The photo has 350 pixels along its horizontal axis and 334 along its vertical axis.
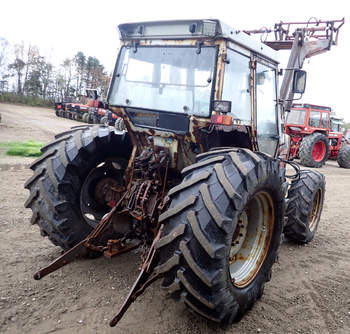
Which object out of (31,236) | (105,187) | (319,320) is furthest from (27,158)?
(319,320)

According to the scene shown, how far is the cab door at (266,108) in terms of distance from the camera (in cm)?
371

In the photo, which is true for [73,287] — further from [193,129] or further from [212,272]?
[193,129]

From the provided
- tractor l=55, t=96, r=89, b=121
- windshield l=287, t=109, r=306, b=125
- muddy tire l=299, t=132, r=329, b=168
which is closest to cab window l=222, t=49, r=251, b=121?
muddy tire l=299, t=132, r=329, b=168

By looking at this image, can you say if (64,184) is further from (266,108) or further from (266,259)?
(266,108)

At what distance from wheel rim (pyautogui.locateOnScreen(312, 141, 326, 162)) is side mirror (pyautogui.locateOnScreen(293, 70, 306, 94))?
10815 millimetres

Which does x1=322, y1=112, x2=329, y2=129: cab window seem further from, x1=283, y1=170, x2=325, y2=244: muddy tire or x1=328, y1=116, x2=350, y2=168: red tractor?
x1=283, y1=170, x2=325, y2=244: muddy tire

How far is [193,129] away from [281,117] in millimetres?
1848

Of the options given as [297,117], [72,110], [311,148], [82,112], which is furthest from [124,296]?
[72,110]

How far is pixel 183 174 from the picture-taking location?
8.52 feet

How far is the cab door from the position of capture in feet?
12.2

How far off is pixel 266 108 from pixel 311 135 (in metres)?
10.3

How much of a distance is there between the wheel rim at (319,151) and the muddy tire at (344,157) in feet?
3.96

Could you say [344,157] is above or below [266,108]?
below

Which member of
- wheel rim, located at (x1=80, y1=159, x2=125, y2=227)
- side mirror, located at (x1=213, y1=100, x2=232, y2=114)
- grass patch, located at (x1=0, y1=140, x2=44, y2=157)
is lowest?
grass patch, located at (x1=0, y1=140, x2=44, y2=157)
